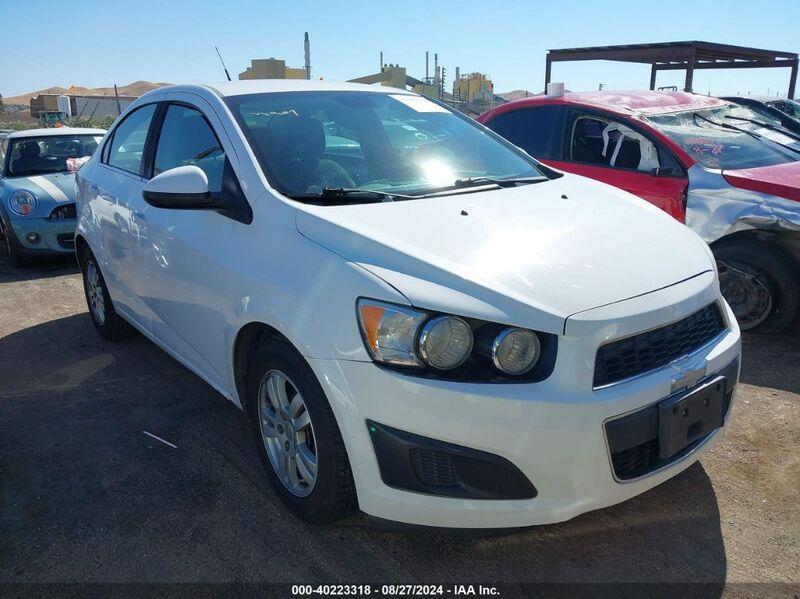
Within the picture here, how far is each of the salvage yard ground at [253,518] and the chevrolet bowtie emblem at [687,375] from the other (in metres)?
0.64

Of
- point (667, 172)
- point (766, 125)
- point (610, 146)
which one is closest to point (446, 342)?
point (667, 172)

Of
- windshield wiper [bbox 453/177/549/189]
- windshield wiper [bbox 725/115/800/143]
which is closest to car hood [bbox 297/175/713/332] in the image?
windshield wiper [bbox 453/177/549/189]

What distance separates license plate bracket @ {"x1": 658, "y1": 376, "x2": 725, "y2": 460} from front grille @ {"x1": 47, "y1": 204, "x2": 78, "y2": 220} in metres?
6.89

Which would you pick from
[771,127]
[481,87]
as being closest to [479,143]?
[771,127]

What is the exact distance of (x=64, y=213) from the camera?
23.7ft

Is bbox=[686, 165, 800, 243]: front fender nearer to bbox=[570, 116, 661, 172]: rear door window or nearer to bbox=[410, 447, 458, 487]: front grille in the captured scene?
bbox=[570, 116, 661, 172]: rear door window

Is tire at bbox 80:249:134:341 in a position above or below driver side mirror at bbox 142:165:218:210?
below

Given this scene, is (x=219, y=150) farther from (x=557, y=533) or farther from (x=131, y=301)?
(x=557, y=533)

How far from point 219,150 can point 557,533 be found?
2137 mm

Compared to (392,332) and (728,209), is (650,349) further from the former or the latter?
(728,209)

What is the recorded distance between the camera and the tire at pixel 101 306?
4488 millimetres

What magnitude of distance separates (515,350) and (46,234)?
6597mm

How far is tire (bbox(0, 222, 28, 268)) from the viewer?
7039mm

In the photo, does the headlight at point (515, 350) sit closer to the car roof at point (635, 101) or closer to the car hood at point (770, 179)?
the car hood at point (770, 179)
